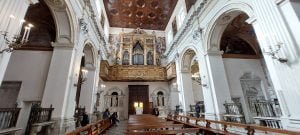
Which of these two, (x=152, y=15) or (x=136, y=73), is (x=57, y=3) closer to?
(x=136, y=73)

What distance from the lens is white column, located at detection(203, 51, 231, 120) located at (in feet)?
21.1

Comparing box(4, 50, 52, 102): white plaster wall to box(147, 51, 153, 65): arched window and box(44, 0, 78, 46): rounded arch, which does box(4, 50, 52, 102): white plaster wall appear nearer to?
box(44, 0, 78, 46): rounded arch

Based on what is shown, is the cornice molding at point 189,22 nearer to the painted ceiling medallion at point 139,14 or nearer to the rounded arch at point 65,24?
the painted ceiling medallion at point 139,14

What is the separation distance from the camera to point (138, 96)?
14.4m

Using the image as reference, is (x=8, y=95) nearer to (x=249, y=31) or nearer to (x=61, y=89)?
(x=61, y=89)

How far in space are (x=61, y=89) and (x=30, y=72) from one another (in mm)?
2256

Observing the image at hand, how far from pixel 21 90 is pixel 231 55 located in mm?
11439

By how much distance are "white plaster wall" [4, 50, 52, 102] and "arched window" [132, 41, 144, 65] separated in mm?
9153

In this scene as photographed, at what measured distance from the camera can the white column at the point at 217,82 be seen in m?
6.44

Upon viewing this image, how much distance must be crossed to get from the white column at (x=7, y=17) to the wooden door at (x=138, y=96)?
1182 centimetres

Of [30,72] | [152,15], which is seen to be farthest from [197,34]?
[30,72]

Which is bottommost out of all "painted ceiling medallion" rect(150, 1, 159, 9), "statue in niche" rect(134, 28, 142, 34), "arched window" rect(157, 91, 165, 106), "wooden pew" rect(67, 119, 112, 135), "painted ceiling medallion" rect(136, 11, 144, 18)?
"wooden pew" rect(67, 119, 112, 135)

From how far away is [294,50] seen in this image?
333cm

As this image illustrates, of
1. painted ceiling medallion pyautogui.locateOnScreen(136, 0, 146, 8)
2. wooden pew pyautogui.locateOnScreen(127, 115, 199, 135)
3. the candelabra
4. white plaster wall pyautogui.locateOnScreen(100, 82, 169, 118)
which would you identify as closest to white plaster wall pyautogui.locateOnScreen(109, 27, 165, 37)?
painted ceiling medallion pyautogui.locateOnScreen(136, 0, 146, 8)
